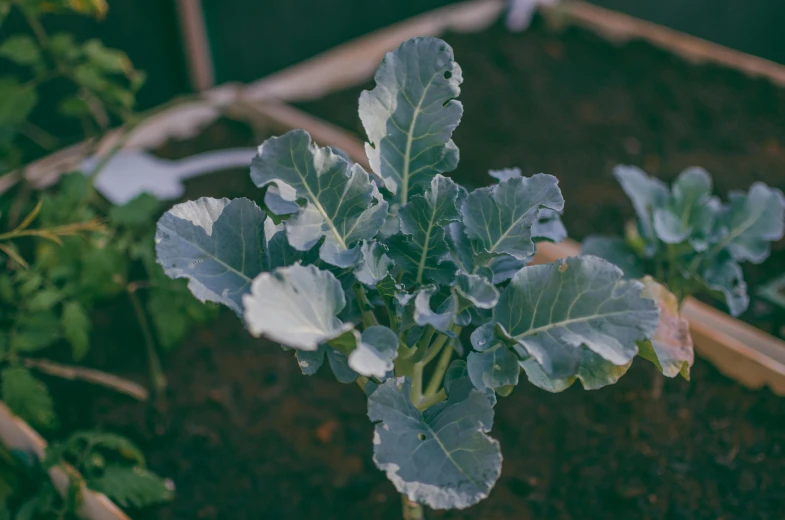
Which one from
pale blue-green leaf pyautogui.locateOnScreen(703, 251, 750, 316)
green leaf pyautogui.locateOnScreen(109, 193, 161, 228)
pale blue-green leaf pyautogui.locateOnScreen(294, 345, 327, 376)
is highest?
green leaf pyautogui.locateOnScreen(109, 193, 161, 228)

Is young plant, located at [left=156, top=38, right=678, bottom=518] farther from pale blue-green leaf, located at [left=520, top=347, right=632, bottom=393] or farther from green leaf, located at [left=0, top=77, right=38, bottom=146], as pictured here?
green leaf, located at [left=0, top=77, right=38, bottom=146]

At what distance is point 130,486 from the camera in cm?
151

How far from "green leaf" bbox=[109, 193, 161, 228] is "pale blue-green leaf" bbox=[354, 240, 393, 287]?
816 mm

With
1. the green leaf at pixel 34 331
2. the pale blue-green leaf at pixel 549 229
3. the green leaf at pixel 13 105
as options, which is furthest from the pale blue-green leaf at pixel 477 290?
the green leaf at pixel 13 105

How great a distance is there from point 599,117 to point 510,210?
2032 mm

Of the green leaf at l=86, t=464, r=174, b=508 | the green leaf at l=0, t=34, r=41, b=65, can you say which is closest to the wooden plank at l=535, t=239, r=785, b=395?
the green leaf at l=86, t=464, r=174, b=508

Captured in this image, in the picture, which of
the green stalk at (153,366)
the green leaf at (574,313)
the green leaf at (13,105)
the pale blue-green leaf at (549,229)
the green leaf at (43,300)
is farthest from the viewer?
the green leaf at (13,105)

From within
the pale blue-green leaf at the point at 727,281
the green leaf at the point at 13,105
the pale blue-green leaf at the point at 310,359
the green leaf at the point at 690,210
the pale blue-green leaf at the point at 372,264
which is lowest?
the pale blue-green leaf at the point at 727,281

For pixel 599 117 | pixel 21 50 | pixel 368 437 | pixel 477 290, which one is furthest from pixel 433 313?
pixel 599 117

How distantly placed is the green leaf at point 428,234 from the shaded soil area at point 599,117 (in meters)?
1.31

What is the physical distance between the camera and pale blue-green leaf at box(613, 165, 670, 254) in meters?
1.72

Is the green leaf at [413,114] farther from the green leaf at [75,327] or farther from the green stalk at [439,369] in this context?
the green leaf at [75,327]

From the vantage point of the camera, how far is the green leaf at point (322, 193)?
113cm

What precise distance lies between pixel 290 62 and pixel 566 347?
8.41 ft
